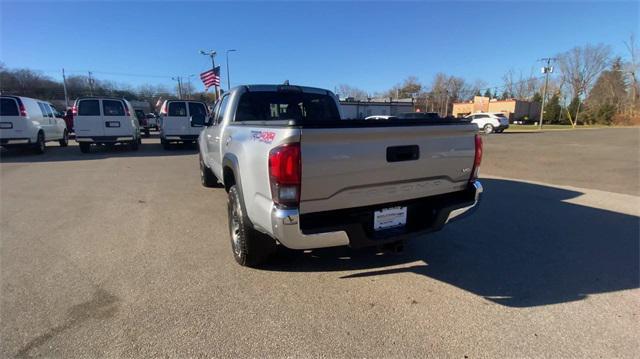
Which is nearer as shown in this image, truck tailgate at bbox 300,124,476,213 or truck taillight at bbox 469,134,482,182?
truck tailgate at bbox 300,124,476,213

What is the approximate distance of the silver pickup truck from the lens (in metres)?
2.48

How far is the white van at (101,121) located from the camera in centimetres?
1285

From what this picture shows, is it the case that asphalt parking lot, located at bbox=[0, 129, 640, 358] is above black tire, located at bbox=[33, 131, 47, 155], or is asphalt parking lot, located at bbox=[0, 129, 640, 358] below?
below

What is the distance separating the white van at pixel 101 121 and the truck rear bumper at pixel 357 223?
A: 533 inches

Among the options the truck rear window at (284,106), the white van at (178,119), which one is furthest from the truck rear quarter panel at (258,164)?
the white van at (178,119)

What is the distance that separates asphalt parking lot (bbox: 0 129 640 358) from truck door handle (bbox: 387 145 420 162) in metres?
1.21

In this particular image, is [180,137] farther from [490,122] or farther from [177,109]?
[490,122]

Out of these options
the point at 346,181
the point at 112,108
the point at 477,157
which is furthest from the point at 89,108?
the point at 477,157

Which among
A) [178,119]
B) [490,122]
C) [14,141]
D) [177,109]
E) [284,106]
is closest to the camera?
[284,106]

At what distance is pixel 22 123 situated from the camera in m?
12.1

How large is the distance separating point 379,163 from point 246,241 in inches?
59.0

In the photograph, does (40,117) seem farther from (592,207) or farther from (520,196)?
(592,207)

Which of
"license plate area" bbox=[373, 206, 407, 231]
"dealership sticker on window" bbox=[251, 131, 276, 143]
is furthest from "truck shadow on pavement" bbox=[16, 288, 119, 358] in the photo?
"license plate area" bbox=[373, 206, 407, 231]

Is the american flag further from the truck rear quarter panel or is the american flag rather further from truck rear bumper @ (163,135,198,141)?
the truck rear quarter panel
